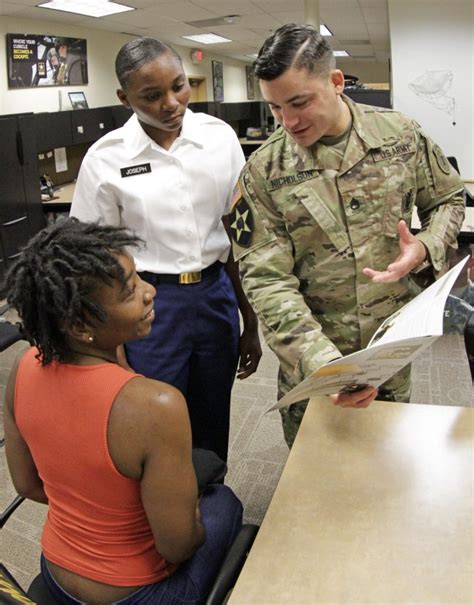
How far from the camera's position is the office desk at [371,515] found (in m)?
0.82

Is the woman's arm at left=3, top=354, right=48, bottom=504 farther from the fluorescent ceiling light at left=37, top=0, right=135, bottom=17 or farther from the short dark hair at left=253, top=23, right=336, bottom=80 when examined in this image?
the fluorescent ceiling light at left=37, top=0, right=135, bottom=17

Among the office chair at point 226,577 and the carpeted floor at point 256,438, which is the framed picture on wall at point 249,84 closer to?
the carpeted floor at point 256,438

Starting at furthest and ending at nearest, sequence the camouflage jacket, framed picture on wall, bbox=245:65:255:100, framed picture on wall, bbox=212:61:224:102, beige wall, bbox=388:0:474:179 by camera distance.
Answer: framed picture on wall, bbox=245:65:255:100, framed picture on wall, bbox=212:61:224:102, beige wall, bbox=388:0:474:179, the camouflage jacket

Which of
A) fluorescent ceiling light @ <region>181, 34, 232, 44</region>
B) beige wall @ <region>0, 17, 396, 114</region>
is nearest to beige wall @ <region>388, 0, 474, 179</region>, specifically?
beige wall @ <region>0, 17, 396, 114</region>

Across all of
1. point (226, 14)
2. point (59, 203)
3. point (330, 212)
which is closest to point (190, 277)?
point (330, 212)

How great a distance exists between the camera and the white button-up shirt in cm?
155

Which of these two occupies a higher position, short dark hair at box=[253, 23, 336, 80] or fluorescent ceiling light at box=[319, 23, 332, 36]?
fluorescent ceiling light at box=[319, 23, 332, 36]

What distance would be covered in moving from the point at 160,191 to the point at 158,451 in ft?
2.68

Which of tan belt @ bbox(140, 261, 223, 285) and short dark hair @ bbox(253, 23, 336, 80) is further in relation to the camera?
tan belt @ bbox(140, 261, 223, 285)

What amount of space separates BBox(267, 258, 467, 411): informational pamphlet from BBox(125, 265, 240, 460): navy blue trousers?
60 cm

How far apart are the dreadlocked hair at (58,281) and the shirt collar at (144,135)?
0.56 metres

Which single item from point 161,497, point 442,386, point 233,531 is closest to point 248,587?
point 161,497

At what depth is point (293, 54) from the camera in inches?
47.3

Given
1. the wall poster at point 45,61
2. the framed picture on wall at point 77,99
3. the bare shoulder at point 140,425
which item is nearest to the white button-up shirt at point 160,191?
the bare shoulder at point 140,425
